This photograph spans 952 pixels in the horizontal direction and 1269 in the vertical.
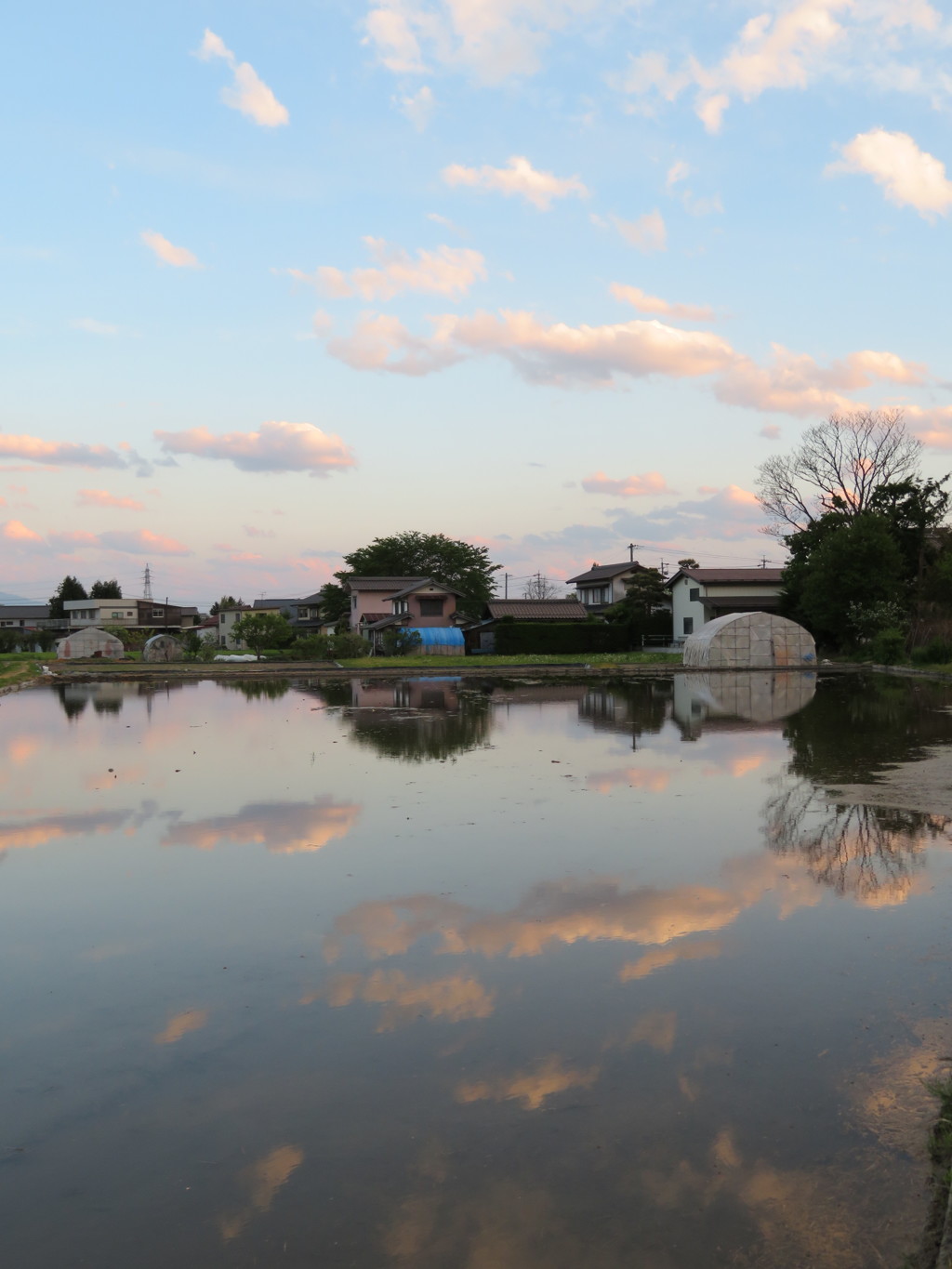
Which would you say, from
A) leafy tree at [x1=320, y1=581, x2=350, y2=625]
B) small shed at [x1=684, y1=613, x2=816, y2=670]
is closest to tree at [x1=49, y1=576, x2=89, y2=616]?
leafy tree at [x1=320, y1=581, x2=350, y2=625]

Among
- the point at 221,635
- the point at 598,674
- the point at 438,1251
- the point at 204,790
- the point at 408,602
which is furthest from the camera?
the point at 221,635

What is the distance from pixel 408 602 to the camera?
57219mm

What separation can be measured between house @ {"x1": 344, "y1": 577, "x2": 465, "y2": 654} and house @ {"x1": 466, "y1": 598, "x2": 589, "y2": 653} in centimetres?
172

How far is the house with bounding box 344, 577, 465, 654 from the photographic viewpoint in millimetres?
52719

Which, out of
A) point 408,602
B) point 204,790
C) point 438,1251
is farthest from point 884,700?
point 408,602

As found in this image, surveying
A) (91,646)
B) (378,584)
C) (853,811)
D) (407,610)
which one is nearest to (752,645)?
(407,610)

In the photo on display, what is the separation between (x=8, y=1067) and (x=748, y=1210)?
394 centimetres

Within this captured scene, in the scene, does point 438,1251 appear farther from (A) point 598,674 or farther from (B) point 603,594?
(B) point 603,594

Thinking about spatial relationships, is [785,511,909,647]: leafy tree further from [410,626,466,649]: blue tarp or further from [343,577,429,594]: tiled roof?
[343,577,429,594]: tiled roof

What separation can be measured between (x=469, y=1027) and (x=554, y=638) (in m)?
45.2

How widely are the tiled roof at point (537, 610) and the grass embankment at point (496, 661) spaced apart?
5.38 metres

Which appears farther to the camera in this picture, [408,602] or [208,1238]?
[408,602]

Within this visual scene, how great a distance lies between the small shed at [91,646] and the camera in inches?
2021

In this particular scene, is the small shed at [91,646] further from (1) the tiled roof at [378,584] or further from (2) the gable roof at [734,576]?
(2) the gable roof at [734,576]
